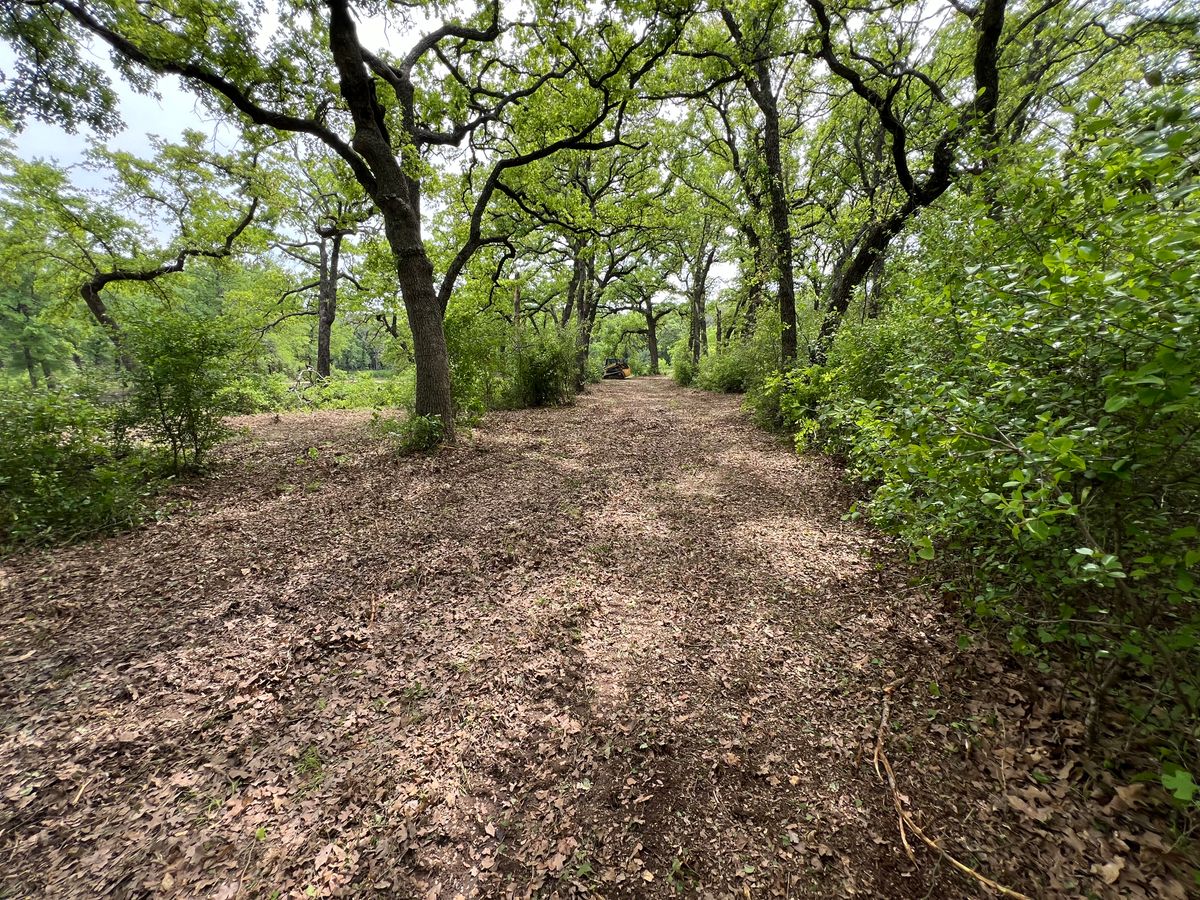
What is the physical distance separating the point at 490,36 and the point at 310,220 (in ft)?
36.1

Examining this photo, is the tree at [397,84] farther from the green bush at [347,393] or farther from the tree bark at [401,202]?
the green bush at [347,393]

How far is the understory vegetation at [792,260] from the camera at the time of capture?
1596 millimetres

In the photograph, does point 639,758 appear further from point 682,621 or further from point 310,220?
point 310,220

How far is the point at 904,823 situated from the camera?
1.73 m

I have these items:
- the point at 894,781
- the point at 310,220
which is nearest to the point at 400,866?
the point at 894,781

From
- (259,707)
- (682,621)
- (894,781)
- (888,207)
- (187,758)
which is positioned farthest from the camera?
(888,207)

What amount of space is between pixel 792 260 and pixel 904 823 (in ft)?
28.8

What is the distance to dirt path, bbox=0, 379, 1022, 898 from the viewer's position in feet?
5.49

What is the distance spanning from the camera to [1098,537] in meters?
1.73

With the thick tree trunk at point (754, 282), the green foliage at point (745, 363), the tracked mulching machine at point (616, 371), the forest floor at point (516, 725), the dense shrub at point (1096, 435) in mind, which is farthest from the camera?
the tracked mulching machine at point (616, 371)

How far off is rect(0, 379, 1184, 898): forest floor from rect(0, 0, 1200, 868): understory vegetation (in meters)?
0.48

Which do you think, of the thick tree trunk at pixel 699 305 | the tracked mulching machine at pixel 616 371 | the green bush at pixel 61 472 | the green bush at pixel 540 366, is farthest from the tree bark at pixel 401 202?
the tracked mulching machine at pixel 616 371

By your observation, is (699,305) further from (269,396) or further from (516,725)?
(516,725)

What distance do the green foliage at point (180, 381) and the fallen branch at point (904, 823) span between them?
7.26 meters
